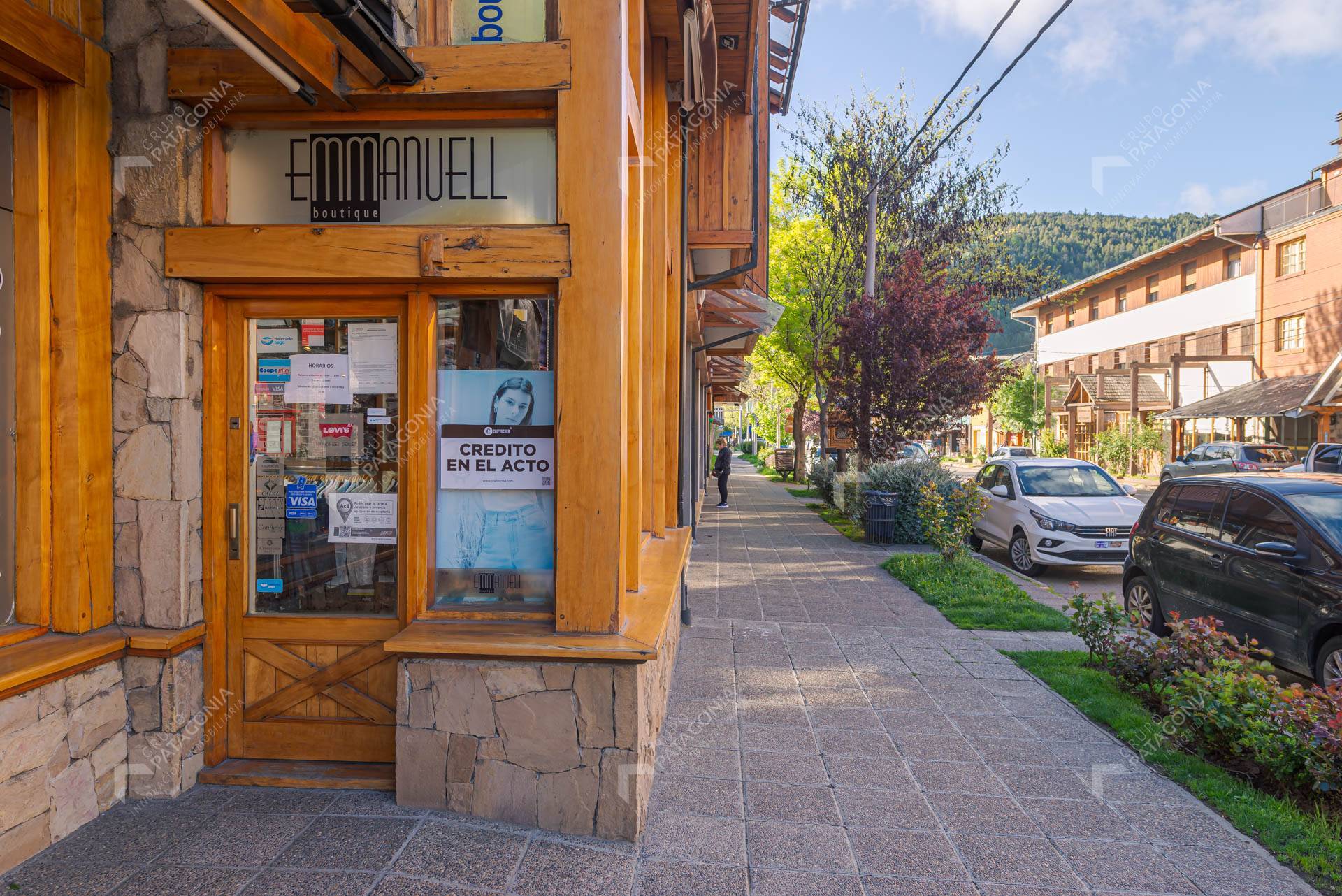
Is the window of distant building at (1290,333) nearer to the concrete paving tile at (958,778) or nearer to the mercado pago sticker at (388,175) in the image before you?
the concrete paving tile at (958,778)

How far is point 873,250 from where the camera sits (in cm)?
1666

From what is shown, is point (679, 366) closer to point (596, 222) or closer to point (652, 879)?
point (596, 222)

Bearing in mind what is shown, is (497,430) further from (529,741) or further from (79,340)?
(79,340)

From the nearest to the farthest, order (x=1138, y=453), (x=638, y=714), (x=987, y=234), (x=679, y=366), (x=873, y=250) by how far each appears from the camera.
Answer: (x=638, y=714) < (x=679, y=366) < (x=873, y=250) < (x=987, y=234) < (x=1138, y=453)

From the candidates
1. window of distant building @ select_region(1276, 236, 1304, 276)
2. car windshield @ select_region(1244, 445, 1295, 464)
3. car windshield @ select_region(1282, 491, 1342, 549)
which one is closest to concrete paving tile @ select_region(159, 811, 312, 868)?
car windshield @ select_region(1282, 491, 1342, 549)

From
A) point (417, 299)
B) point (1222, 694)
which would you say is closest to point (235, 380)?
point (417, 299)

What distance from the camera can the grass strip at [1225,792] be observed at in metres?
3.37

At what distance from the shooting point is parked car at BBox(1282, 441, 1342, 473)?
18.9 m

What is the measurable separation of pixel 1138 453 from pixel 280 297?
40.4m

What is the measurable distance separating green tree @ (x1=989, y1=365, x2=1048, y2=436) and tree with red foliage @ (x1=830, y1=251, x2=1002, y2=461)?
36.3m

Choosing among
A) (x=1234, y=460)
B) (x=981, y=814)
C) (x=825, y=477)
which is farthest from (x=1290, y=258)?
(x=981, y=814)

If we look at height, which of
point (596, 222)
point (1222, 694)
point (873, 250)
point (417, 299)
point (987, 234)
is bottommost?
point (1222, 694)

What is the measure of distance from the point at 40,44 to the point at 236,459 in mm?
1868

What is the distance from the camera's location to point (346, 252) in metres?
3.64
